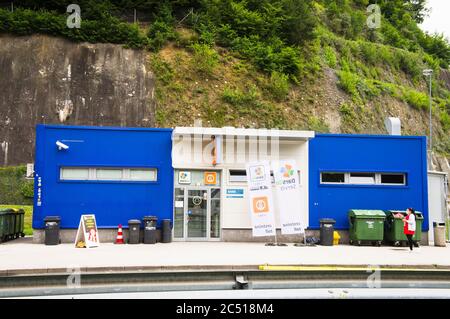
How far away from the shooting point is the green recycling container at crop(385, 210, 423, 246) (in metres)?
18.1

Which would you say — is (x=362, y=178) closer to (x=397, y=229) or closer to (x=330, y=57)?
(x=397, y=229)

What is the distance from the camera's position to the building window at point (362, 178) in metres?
19.2

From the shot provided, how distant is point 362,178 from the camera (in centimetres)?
1934

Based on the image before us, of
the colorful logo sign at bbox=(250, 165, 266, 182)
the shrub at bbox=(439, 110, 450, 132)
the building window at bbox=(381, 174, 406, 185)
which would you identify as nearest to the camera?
the colorful logo sign at bbox=(250, 165, 266, 182)

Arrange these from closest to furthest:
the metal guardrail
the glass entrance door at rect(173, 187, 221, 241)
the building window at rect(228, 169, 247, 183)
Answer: the metal guardrail, the glass entrance door at rect(173, 187, 221, 241), the building window at rect(228, 169, 247, 183)

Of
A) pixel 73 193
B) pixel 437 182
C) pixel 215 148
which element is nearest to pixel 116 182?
pixel 73 193

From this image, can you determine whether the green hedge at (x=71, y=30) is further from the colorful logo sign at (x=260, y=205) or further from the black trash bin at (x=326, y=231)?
the black trash bin at (x=326, y=231)

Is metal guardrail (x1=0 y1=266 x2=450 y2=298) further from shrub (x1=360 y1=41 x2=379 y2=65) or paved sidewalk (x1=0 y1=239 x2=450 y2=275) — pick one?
shrub (x1=360 y1=41 x2=379 y2=65)

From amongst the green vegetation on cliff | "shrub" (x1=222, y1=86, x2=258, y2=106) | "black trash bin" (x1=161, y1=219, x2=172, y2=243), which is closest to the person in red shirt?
"black trash bin" (x1=161, y1=219, x2=172, y2=243)

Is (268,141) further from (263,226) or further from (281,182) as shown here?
(263,226)

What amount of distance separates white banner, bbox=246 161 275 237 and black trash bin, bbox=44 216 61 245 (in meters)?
7.19

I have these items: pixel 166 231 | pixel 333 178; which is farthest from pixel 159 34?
pixel 166 231

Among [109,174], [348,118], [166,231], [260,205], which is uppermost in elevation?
[348,118]

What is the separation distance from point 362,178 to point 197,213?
699 centimetres
